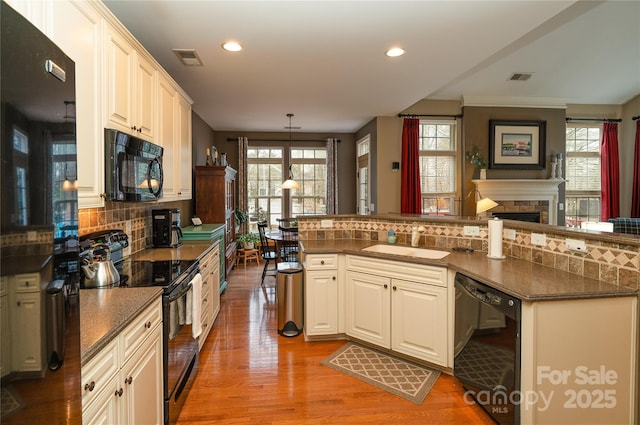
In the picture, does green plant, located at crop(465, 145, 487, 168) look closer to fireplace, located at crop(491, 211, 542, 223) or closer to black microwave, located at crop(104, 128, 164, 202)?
fireplace, located at crop(491, 211, 542, 223)

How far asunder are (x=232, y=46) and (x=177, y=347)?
2.41 m

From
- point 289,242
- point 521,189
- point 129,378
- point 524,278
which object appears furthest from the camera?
point 521,189

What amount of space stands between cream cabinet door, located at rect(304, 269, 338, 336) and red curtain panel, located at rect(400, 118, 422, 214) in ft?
9.76

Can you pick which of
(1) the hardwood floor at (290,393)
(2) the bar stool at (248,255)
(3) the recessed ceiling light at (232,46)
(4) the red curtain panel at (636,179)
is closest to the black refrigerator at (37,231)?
(1) the hardwood floor at (290,393)

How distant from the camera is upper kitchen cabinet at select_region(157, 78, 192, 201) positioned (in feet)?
9.27

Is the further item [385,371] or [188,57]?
[188,57]

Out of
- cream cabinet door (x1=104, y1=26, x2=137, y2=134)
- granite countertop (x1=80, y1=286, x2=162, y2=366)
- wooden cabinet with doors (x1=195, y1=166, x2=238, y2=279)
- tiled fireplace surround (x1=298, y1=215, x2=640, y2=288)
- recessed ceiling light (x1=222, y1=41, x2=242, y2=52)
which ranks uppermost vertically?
recessed ceiling light (x1=222, y1=41, x2=242, y2=52)

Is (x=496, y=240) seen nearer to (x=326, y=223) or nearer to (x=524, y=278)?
(x=524, y=278)

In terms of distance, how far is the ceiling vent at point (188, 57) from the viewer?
2.90 m

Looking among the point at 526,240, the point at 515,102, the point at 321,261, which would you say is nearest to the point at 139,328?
the point at 321,261

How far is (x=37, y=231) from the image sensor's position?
69cm

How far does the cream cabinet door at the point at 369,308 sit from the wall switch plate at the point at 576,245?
126cm

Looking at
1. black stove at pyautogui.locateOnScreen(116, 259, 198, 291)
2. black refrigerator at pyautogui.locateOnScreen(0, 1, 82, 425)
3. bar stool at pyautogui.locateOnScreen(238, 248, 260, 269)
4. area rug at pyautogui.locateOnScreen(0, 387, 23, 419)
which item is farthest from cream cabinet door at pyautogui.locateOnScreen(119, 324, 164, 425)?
Answer: bar stool at pyautogui.locateOnScreen(238, 248, 260, 269)

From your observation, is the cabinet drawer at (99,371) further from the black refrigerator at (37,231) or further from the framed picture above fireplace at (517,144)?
the framed picture above fireplace at (517,144)
